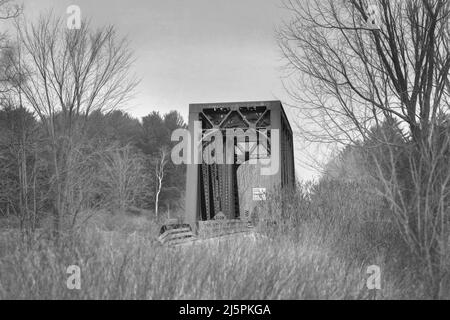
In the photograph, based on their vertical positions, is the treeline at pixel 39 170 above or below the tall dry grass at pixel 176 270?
above

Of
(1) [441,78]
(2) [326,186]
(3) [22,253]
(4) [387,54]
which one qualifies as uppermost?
(4) [387,54]

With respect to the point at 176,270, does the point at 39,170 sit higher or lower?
higher

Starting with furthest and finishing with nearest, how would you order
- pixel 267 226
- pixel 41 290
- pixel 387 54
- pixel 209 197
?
pixel 209 197
pixel 267 226
pixel 387 54
pixel 41 290

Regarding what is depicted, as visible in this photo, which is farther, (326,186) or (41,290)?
(326,186)

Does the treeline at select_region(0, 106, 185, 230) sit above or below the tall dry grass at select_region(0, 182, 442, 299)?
above

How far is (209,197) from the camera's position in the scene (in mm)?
15781

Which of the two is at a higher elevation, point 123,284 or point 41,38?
point 41,38

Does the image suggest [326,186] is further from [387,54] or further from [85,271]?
[85,271]

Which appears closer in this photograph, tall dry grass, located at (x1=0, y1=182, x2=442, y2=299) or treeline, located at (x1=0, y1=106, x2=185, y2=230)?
tall dry grass, located at (x1=0, y1=182, x2=442, y2=299)

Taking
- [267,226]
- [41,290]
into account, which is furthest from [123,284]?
[267,226]

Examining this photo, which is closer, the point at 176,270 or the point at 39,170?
the point at 176,270

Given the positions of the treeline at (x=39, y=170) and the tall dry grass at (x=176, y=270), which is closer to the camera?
the tall dry grass at (x=176, y=270)

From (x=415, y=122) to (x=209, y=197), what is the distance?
10.5 m
